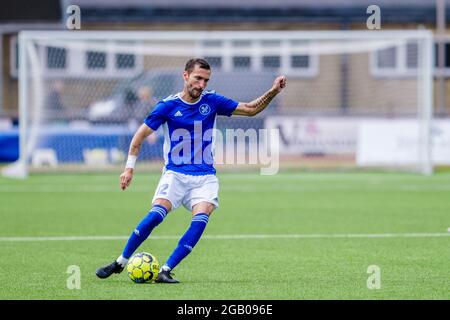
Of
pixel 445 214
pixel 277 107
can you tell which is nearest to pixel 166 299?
pixel 445 214

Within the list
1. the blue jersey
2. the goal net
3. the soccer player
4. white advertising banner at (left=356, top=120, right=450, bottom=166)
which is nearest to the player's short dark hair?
the soccer player

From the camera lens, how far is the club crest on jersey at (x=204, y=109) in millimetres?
9188

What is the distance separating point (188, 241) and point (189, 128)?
0.98 meters

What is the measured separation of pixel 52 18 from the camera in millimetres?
34719

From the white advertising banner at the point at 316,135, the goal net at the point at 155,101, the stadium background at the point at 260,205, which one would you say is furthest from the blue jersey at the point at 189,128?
the white advertising banner at the point at 316,135

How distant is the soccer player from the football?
Result: 0.13 m

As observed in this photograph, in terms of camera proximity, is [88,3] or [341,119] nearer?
[341,119]

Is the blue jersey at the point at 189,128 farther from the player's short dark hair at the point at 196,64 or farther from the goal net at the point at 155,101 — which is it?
the goal net at the point at 155,101

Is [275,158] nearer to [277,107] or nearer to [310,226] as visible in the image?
[277,107]

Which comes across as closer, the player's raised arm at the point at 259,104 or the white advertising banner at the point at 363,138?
the player's raised arm at the point at 259,104

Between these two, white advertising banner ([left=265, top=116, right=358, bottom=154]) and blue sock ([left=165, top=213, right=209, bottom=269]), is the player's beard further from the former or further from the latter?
white advertising banner ([left=265, top=116, right=358, bottom=154])

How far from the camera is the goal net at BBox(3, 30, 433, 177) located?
77.4ft

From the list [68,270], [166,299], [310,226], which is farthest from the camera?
[310,226]

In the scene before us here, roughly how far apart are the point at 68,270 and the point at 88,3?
27021 mm
